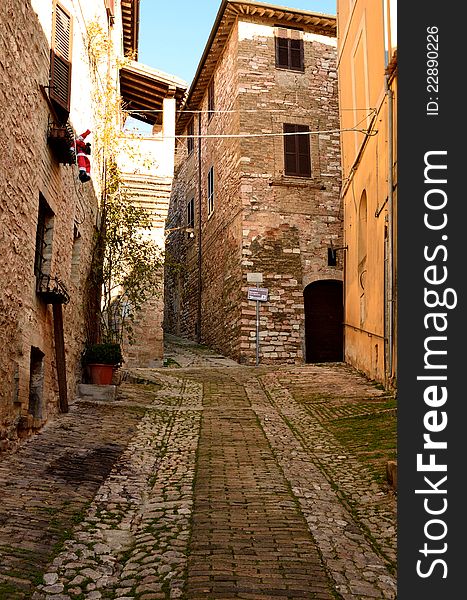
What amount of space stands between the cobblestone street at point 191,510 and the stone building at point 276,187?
26.1 feet

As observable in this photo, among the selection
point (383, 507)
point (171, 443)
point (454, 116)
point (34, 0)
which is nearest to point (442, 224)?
point (454, 116)

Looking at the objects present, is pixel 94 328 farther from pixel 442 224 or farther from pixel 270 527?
pixel 442 224

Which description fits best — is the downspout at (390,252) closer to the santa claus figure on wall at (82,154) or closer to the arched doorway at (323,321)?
the santa claus figure on wall at (82,154)

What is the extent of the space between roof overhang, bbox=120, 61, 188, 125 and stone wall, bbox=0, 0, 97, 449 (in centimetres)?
686

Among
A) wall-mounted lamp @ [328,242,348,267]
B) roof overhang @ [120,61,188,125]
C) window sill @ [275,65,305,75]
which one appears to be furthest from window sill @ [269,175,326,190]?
roof overhang @ [120,61,188,125]

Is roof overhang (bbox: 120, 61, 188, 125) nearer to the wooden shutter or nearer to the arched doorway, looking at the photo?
the wooden shutter

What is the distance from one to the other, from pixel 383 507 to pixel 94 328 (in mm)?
8279

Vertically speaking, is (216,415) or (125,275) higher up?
(125,275)

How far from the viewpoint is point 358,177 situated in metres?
14.1

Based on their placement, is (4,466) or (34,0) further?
(34,0)

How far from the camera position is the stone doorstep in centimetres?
1062

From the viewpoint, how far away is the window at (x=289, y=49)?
63.2 ft

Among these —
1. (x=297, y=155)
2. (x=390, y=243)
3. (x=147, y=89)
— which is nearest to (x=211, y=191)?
(x=297, y=155)

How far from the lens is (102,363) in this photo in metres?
11.0
